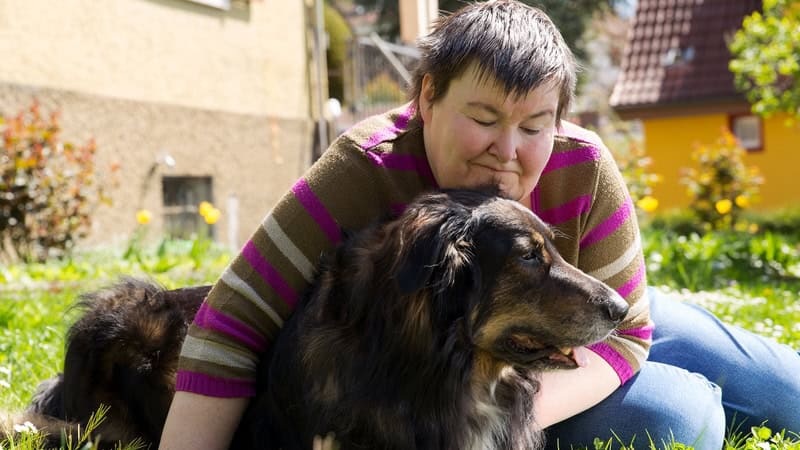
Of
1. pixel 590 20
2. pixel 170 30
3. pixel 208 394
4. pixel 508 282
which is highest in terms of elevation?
pixel 590 20

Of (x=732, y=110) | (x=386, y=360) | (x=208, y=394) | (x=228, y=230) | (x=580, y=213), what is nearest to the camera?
(x=386, y=360)

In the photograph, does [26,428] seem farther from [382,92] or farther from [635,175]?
[382,92]

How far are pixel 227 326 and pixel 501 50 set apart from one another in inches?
44.9

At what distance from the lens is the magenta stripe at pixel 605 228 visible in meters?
2.83

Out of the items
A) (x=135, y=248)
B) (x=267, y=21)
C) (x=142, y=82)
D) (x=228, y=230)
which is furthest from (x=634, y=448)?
(x=267, y=21)

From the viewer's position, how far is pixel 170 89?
10.1m

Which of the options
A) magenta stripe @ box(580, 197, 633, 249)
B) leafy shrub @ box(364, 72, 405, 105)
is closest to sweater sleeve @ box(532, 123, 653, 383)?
magenta stripe @ box(580, 197, 633, 249)

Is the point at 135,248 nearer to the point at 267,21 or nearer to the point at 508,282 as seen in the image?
the point at 267,21

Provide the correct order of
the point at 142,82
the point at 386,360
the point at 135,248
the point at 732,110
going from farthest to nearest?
the point at 732,110 → the point at 142,82 → the point at 135,248 → the point at 386,360

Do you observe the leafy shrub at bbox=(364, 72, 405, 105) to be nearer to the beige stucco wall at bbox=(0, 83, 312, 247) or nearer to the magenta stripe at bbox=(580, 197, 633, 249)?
the beige stucco wall at bbox=(0, 83, 312, 247)

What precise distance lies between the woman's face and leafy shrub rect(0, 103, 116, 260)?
236 inches

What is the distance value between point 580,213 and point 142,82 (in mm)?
7924

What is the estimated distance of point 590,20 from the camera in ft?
76.0

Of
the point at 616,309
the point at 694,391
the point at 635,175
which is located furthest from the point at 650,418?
the point at 635,175
